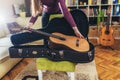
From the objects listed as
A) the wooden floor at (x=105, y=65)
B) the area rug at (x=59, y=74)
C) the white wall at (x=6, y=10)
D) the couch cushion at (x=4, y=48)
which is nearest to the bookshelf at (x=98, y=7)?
the wooden floor at (x=105, y=65)

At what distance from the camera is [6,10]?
3.27 meters

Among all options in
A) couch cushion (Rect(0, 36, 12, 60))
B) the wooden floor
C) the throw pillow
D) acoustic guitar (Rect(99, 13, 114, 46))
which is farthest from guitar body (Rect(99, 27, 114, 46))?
couch cushion (Rect(0, 36, 12, 60))

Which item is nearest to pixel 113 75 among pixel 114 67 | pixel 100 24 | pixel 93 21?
pixel 114 67

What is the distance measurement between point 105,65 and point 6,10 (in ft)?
7.20

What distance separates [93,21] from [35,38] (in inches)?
89.6

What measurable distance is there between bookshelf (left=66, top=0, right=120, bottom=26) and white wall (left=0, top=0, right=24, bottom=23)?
1225 mm

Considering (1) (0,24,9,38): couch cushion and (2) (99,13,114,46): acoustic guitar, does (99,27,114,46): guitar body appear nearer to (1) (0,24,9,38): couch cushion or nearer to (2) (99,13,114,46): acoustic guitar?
(2) (99,13,114,46): acoustic guitar

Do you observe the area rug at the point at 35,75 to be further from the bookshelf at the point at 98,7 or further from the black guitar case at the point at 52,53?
the bookshelf at the point at 98,7

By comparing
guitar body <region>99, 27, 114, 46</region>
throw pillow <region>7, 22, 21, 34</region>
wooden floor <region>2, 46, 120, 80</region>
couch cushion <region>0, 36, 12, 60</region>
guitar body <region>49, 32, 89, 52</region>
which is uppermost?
throw pillow <region>7, 22, 21, 34</region>

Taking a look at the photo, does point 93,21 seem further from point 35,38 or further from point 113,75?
point 35,38

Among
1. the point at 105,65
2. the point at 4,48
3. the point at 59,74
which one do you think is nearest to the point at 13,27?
the point at 4,48

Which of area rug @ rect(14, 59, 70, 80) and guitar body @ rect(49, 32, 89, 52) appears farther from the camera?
area rug @ rect(14, 59, 70, 80)

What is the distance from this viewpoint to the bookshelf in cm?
350

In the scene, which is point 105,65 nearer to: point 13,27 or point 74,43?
point 74,43
